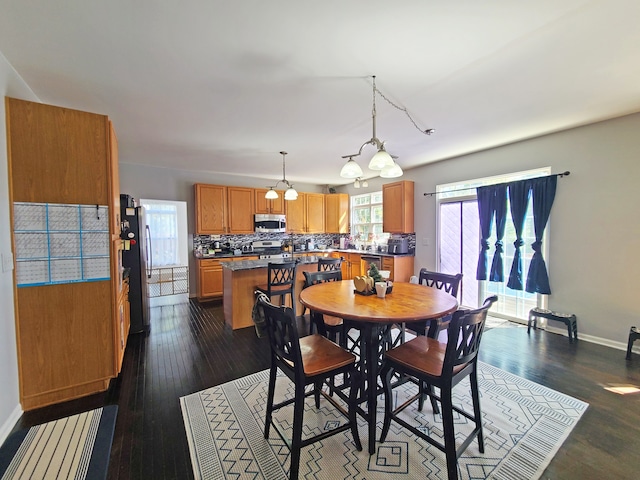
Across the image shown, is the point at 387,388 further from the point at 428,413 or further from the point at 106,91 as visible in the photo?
the point at 106,91

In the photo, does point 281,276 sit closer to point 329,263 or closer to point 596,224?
point 329,263

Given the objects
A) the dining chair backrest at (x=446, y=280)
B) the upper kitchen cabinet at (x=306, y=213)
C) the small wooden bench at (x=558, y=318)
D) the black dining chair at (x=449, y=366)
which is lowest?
the small wooden bench at (x=558, y=318)

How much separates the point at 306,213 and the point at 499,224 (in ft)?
13.9

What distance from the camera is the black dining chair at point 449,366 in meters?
1.44

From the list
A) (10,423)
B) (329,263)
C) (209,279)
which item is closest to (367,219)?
(329,263)

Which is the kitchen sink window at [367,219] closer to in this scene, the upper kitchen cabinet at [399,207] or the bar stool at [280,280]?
the upper kitchen cabinet at [399,207]

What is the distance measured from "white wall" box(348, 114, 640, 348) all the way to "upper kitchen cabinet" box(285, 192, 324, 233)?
14.3 ft

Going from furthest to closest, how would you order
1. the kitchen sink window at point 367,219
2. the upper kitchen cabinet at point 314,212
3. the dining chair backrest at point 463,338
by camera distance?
1. the upper kitchen cabinet at point 314,212
2. the kitchen sink window at point 367,219
3. the dining chair backrest at point 463,338

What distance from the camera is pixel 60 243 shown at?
7.10 feet

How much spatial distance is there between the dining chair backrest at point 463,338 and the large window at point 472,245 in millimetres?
2909

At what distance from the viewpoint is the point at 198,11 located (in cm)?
156

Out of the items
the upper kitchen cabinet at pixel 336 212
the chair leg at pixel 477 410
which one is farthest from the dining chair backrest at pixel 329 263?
the upper kitchen cabinet at pixel 336 212

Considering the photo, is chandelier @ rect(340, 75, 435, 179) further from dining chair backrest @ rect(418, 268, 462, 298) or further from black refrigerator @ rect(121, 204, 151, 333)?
black refrigerator @ rect(121, 204, 151, 333)

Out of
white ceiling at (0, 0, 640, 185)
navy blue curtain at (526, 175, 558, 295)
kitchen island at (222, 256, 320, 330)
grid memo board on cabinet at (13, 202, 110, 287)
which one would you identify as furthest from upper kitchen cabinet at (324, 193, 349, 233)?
grid memo board on cabinet at (13, 202, 110, 287)
